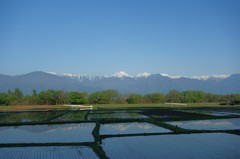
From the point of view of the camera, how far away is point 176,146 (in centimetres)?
1526

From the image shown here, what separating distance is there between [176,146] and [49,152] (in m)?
6.27

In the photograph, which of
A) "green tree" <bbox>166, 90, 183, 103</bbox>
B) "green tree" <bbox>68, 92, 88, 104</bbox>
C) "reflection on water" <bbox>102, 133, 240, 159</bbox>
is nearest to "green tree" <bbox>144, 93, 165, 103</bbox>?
"green tree" <bbox>166, 90, 183, 103</bbox>

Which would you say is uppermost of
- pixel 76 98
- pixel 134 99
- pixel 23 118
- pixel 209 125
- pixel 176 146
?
pixel 76 98

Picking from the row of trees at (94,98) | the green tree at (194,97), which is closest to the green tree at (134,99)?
the row of trees at (94,98)

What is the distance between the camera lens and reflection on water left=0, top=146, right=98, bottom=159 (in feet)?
44.8

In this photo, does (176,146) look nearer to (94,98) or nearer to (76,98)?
(76,98)

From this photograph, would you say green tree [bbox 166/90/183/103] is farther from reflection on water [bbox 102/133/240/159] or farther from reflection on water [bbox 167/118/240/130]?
reflection on water [bbox 102/133/240/159]

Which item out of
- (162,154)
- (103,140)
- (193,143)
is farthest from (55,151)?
(193,143)

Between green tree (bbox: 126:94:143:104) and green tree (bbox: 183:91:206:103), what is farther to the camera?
green tree (bbox: 183:91:206:103)

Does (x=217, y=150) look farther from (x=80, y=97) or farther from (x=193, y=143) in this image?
(x=80, y=97)

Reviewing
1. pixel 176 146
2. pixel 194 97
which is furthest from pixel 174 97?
pixel 176 146

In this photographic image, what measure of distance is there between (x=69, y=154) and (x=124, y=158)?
2855 millimetres

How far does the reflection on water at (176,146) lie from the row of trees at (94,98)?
57663mm

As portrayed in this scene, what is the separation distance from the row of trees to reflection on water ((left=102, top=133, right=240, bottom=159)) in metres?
57.7
